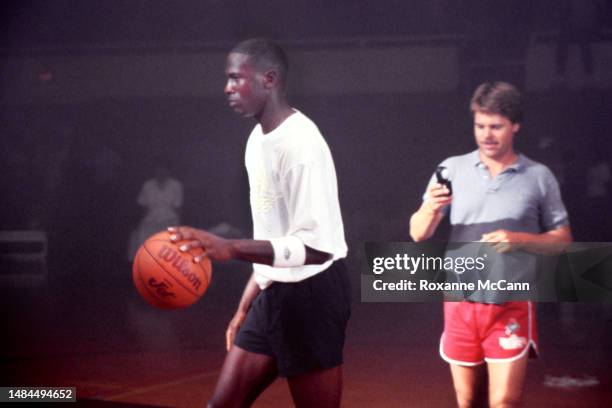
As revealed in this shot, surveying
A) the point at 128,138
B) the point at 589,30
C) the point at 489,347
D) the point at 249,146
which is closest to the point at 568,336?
the point at 589,30

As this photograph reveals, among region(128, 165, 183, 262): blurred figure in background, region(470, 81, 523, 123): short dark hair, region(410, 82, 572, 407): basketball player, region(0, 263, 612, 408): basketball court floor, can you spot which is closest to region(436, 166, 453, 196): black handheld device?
region(410, 82, 572, 407): basketball player

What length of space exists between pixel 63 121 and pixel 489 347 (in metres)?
6.99

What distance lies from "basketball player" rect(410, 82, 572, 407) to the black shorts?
26.9 inches

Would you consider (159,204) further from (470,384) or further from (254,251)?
(254,251)

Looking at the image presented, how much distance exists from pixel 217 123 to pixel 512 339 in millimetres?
6508

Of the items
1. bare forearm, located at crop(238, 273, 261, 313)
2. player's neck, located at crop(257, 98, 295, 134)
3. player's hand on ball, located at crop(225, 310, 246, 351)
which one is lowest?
player's hand on ball, located at crop(225, 310, 246, 351)

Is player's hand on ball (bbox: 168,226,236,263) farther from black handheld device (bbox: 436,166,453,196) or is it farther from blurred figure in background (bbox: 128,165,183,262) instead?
blurred figure in background (bbox: 128,165,183,262)

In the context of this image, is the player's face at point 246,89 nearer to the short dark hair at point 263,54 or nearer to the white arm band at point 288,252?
the short dark hair at point 263,54

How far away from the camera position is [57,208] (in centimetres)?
1017

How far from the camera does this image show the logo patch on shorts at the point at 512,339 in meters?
3.18

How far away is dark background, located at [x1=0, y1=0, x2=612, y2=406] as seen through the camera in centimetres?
644

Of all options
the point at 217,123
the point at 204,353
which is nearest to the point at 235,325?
the point at 204,353

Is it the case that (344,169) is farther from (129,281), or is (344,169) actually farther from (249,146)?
(249,146)

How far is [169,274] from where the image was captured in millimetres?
2727
